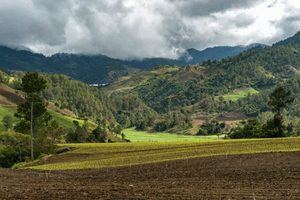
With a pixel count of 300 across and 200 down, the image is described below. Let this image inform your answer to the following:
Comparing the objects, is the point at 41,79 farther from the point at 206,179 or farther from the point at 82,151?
the point at 206,179

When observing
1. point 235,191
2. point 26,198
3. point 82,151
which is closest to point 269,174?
point 235,191

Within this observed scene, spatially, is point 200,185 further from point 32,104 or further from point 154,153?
point 32,104

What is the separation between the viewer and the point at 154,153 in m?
87.4

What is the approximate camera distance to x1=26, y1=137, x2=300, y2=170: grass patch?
246 feet

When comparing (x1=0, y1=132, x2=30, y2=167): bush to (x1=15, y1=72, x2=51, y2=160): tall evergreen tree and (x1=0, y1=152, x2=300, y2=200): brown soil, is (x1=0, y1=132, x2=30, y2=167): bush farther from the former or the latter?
(x1=0, y1=152, x2=300, y2=200): brown soil

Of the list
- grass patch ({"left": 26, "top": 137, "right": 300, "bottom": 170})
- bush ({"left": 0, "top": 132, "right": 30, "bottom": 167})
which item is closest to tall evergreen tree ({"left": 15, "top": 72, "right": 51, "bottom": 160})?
grass patch ({"left": 26, "top": 137, "right": 300, "bottom": 170})

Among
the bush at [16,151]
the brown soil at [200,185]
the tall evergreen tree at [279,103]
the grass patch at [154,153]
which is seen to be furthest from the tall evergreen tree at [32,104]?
the tall evergreen tree at [279,103]

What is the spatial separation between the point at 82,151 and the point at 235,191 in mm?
77053

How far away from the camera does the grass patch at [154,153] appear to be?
246 ft

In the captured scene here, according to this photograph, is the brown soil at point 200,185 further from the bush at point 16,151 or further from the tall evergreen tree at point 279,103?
the tall evergreen tree at point 279,103

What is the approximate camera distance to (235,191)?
1341 inches

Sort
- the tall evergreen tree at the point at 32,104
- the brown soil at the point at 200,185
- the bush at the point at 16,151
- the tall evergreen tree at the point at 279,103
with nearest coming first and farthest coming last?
the brown soil at the point at 200,185, the tall evergreen tree at the point at 32,104, the bush at the point at 16,151, the tall evergreen tree at the point at 279,103

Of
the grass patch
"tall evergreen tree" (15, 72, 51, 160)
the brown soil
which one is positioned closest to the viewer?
the brown soil

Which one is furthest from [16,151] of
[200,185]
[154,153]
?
[200,185]
